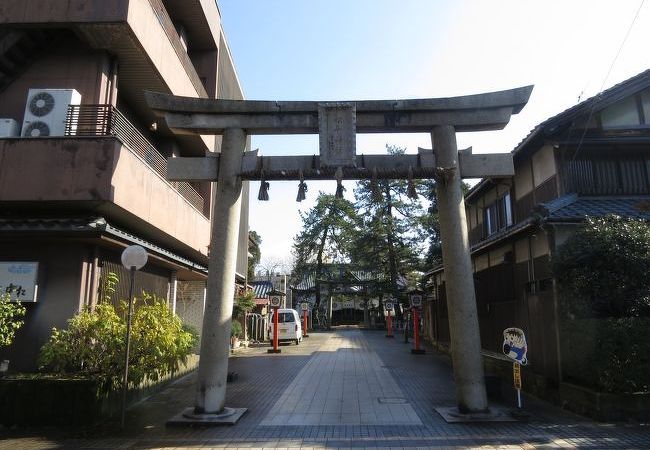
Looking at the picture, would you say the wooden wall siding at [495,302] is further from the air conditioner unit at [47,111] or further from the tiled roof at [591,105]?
the air conditioner unit at [47,111]

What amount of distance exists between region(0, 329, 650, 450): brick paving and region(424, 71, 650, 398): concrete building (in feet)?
6.06

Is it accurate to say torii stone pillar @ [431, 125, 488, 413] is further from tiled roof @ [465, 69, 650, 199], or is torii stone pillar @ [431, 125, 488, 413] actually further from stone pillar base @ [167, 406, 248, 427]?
stone pillar base @ [167, 406, 248, 427]

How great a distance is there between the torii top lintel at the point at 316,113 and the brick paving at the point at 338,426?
Result: 5.99 meters

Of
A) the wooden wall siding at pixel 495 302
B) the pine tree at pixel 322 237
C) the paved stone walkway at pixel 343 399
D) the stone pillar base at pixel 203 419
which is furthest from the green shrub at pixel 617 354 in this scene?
the pine tree at pixel 322 237

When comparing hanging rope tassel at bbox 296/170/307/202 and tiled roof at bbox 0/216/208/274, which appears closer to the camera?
tiled roof at bbox 0/216/208/274

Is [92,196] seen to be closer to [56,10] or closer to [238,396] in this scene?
[56,10]

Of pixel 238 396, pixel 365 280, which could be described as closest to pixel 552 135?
pixel 238 396

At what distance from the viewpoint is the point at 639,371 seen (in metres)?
8.59

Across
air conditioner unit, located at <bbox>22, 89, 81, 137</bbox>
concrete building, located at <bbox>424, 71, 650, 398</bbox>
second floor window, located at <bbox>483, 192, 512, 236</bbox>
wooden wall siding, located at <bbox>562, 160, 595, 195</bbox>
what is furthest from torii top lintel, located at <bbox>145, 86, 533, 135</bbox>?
second floor window, located at <bbox>483, 192, 512, 236</bbox>

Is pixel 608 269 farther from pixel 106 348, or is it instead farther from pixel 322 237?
pixel 322 237

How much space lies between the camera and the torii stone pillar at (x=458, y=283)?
9.02 m

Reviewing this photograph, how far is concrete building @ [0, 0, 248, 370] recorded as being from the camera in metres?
10.1

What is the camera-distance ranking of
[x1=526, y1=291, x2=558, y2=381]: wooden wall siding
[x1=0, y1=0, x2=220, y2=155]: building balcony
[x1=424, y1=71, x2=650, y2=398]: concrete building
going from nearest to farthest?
[x1=0, y1=0, x2=220, y2=155]: building balcony
[x1=526, y1=291, x2=558, y2=381]: wooden wall siding
[x1=424, y1=71, x2=650, y2=398]: concrete building

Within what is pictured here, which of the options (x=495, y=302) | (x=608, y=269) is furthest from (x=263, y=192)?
(x=495, y=302)
